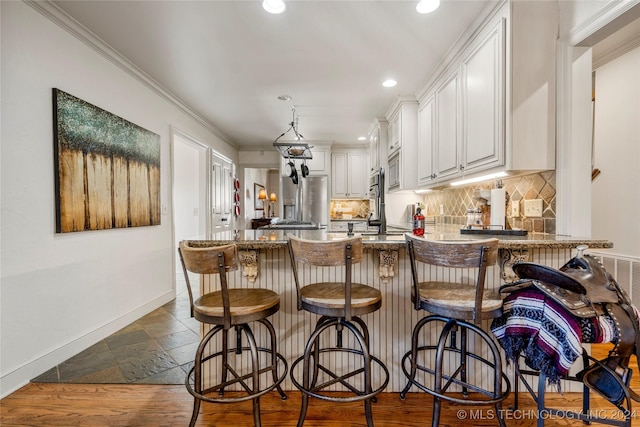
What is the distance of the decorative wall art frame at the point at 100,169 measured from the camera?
2.09 m

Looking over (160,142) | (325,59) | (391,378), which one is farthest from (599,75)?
(160,142)

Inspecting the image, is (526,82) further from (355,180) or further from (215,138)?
(215,138)

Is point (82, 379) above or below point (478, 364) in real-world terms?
below

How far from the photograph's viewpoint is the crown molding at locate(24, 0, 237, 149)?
6.47 feet

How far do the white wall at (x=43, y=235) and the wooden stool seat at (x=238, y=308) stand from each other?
1357mm

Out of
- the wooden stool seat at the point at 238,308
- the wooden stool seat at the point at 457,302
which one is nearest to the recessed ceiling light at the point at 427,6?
the wooden stool seat at the point at 457,302

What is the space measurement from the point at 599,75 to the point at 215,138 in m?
4.97

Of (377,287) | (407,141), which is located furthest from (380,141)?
(377,287)

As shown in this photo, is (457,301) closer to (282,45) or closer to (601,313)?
(601,313)

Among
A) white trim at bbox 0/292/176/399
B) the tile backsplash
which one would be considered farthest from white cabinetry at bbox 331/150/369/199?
white trim at bbox 0/292/176/399

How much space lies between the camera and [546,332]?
1184 mm

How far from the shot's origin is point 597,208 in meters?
2.71

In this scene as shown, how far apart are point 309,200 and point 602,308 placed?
15.6 feet

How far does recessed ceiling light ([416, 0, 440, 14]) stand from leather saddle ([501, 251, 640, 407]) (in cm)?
174
